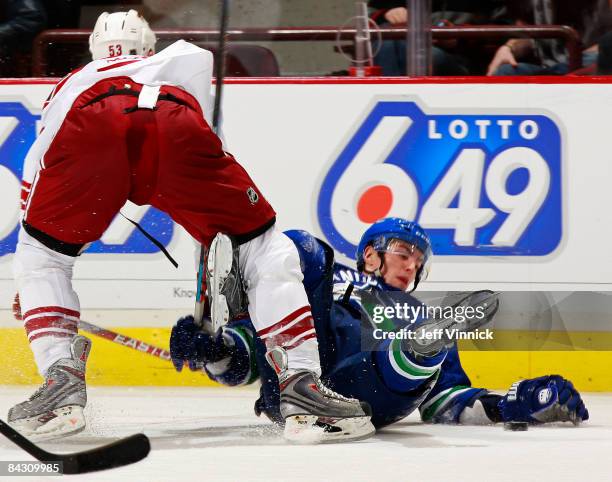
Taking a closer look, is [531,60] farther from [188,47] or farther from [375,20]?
[188,47]

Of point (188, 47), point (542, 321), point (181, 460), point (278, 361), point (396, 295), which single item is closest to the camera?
point (181, 460)

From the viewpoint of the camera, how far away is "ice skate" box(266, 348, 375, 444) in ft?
8.98

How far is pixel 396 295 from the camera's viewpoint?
319 cm

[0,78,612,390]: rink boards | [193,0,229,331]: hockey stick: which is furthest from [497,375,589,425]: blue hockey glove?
[0,78,612,390]: rink boards

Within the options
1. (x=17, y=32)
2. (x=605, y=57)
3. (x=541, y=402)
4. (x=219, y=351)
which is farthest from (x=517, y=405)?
(x=17, y=32)

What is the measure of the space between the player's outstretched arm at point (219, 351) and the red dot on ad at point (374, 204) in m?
0.98

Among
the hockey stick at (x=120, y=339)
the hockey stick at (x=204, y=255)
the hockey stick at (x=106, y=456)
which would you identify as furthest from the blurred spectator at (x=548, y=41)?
the hockey stick at (x=106, y=456)

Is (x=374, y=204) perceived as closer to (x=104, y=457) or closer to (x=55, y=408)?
(x=55, y=408)

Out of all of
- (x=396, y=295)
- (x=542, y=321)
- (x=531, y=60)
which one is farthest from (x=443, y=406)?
(x=531, y=60)

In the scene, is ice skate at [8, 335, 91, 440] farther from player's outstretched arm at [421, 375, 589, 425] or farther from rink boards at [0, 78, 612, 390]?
rink boards at [0, 78, 612, 390]

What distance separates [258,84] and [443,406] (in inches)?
51.6

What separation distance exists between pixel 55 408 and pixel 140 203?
0.50 m

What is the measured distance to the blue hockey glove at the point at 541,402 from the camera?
300 cm

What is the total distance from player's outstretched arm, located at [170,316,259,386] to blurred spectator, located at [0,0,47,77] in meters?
1.45
